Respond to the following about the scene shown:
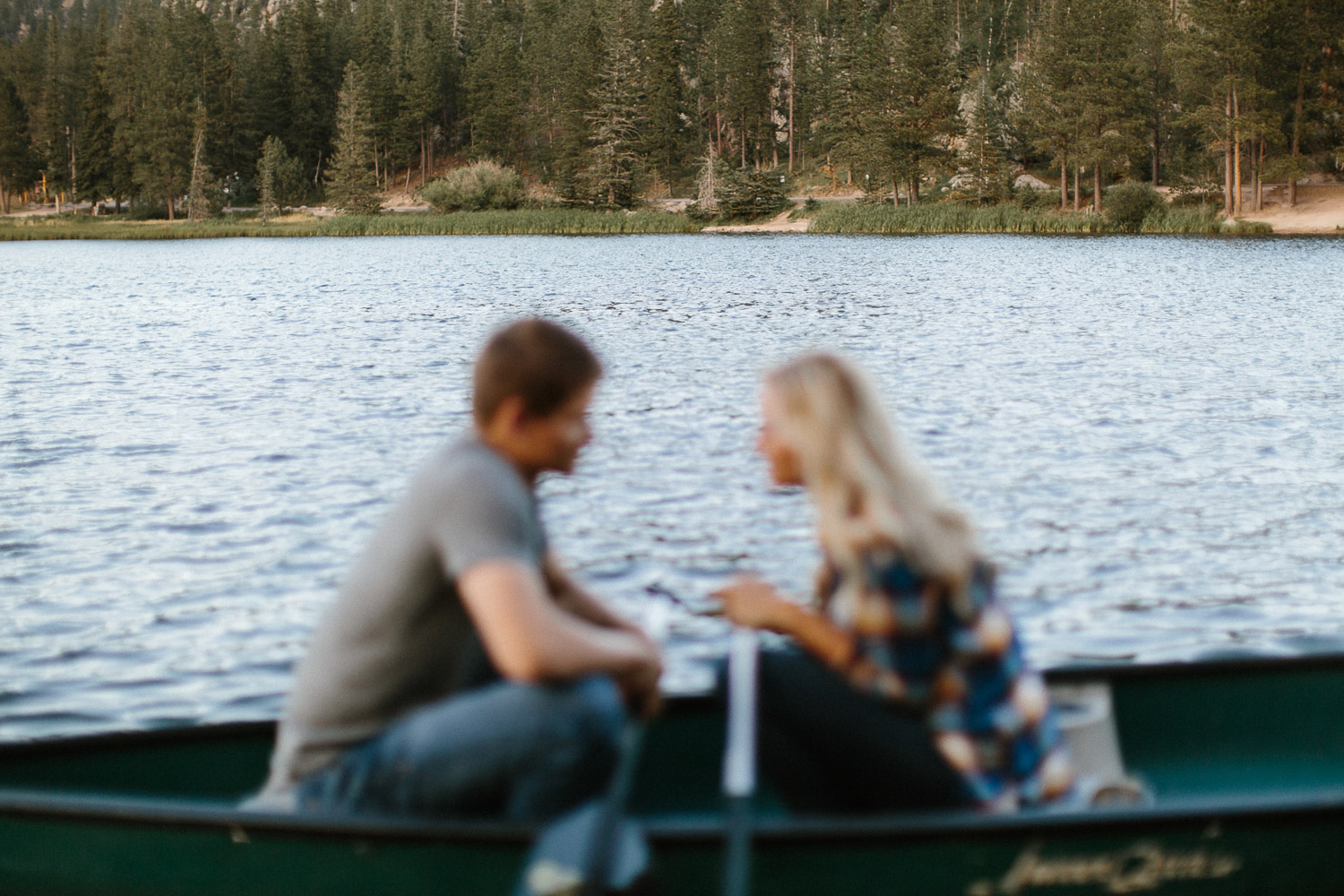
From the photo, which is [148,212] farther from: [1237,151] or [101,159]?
[1237,151]

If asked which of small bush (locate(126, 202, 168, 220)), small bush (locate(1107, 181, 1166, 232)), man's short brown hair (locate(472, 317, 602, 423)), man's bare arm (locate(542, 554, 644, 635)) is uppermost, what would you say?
small bush (locate(126, 202, 168, 220))

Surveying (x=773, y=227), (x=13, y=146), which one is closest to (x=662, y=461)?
(x=773, y=227)

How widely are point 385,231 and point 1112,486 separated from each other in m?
64.0

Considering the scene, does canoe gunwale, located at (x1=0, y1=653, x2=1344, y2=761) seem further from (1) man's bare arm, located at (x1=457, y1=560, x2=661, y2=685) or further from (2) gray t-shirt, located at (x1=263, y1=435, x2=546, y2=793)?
(1) man's bare arm, located at (x1=457, y1=560, x2=661, y2=685)

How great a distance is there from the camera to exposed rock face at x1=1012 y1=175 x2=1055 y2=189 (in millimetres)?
66188

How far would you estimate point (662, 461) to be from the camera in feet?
38.4

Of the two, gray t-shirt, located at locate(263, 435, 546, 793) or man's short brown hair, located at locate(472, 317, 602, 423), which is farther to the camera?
man's short brown hair, located at locate(472, 317, 602, 423)

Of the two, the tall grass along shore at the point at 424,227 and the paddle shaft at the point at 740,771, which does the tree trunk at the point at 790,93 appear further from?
the paddle shaft at the point at 740,771

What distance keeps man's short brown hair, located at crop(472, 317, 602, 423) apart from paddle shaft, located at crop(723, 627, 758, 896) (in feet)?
3.12

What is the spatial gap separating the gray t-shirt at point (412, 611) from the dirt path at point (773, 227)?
63.1 m

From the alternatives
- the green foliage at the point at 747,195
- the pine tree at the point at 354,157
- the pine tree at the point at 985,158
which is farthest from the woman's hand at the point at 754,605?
the pine tree at the point at 354,157

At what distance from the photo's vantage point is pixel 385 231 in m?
70.2

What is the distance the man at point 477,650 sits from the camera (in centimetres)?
275

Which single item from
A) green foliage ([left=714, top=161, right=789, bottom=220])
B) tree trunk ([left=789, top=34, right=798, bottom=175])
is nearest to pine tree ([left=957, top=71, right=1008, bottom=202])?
green foliage ([left=714, top=161, right=789, bottom=220])
